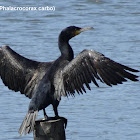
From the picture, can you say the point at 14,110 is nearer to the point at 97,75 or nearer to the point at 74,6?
the point at 97,75

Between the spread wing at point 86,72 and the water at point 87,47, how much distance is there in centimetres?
227

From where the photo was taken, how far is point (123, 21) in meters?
18.2

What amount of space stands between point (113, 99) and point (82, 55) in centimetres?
402

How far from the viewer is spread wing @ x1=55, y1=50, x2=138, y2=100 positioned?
7.11 m

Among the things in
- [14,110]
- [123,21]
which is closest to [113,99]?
[14,110]

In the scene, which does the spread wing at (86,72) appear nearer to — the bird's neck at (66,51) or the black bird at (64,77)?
the black bird at (64,77)

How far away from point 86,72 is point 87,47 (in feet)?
24.3

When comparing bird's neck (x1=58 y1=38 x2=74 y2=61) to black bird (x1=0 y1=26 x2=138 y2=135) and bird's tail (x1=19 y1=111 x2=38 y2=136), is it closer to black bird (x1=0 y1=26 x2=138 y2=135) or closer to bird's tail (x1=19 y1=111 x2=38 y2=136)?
black bird (x1=0 y1=26 x2=138 y2=135)

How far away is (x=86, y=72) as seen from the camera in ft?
23.6

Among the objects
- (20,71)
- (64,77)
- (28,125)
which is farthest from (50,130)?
(20,71)

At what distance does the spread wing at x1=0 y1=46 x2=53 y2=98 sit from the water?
5.95 feet

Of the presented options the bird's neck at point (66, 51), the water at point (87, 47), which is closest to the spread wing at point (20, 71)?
the bird's neck at point (66, 51)

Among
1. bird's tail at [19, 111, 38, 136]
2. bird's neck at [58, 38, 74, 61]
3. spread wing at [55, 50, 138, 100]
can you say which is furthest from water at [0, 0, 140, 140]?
bird's tail at [19, 111, 38, 136]

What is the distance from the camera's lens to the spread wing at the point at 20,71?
300 inches
